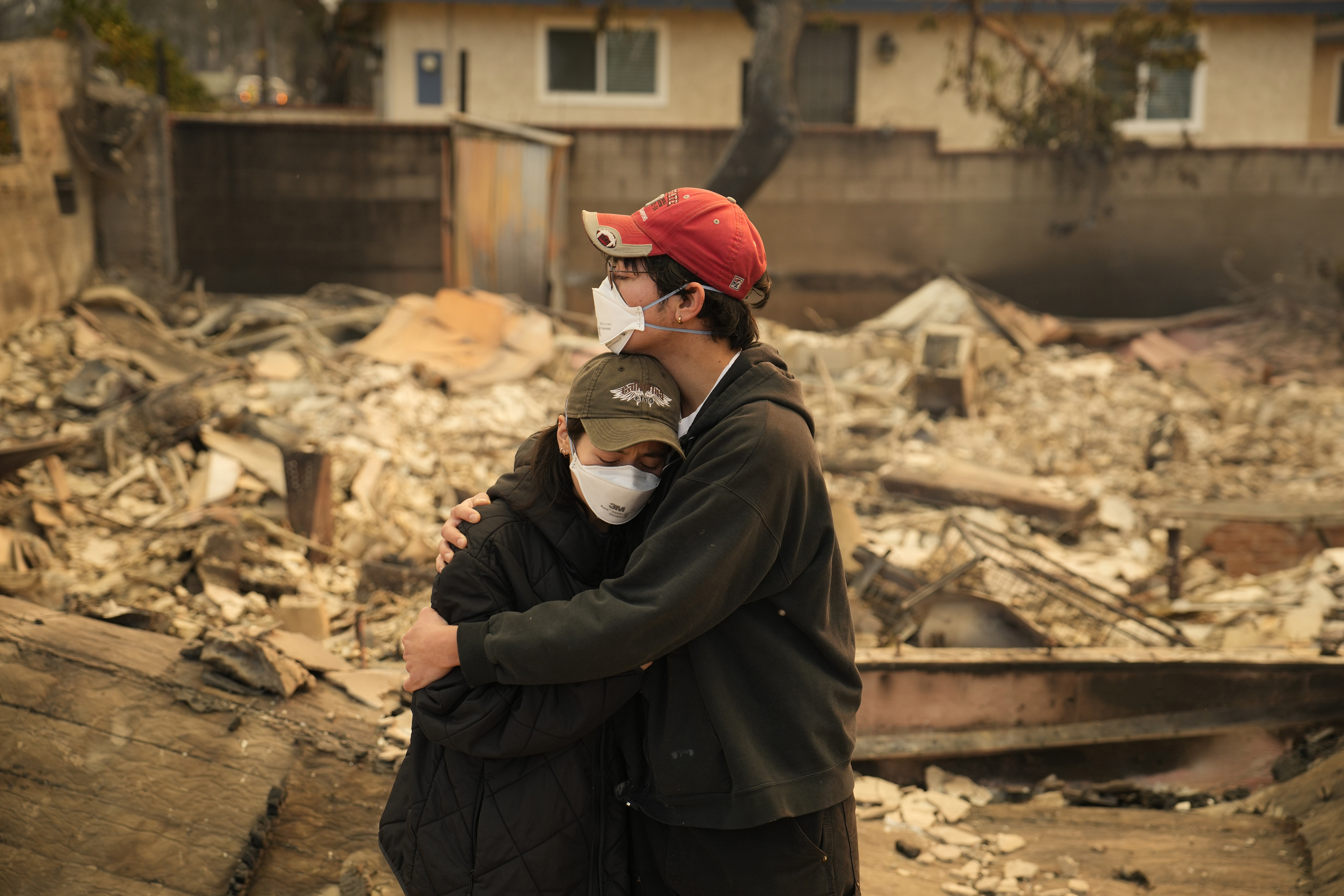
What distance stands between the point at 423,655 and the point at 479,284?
10090 millimetres

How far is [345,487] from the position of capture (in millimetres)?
6707

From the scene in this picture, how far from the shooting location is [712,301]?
1.94 metres

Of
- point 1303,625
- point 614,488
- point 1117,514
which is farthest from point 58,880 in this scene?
point 1117,514

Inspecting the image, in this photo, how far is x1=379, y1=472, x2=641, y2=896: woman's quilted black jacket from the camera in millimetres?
1860

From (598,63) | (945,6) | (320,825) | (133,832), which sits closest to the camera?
(133,832)

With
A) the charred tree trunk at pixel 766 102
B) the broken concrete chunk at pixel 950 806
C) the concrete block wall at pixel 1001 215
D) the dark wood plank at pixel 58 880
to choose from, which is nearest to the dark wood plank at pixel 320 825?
the dark wood plank at pixel 58 880

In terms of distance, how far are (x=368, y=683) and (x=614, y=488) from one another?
6.74ft

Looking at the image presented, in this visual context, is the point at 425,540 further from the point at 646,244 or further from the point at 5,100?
the point at 5,100

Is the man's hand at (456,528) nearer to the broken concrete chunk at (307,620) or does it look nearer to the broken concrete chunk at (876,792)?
the broken concrete chunk at (876,792)

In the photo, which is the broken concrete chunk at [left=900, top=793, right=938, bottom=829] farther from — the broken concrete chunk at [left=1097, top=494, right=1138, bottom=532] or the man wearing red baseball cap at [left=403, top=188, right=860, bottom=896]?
the broken concrete chunk at [left=1097, top=494, right=1138, bottom=532]

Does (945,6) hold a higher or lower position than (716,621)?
higher

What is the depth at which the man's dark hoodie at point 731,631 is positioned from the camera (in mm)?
1727

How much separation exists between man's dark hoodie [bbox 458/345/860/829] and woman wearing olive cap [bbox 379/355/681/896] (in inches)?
3.0

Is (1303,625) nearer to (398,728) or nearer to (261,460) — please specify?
→ (398,728)
